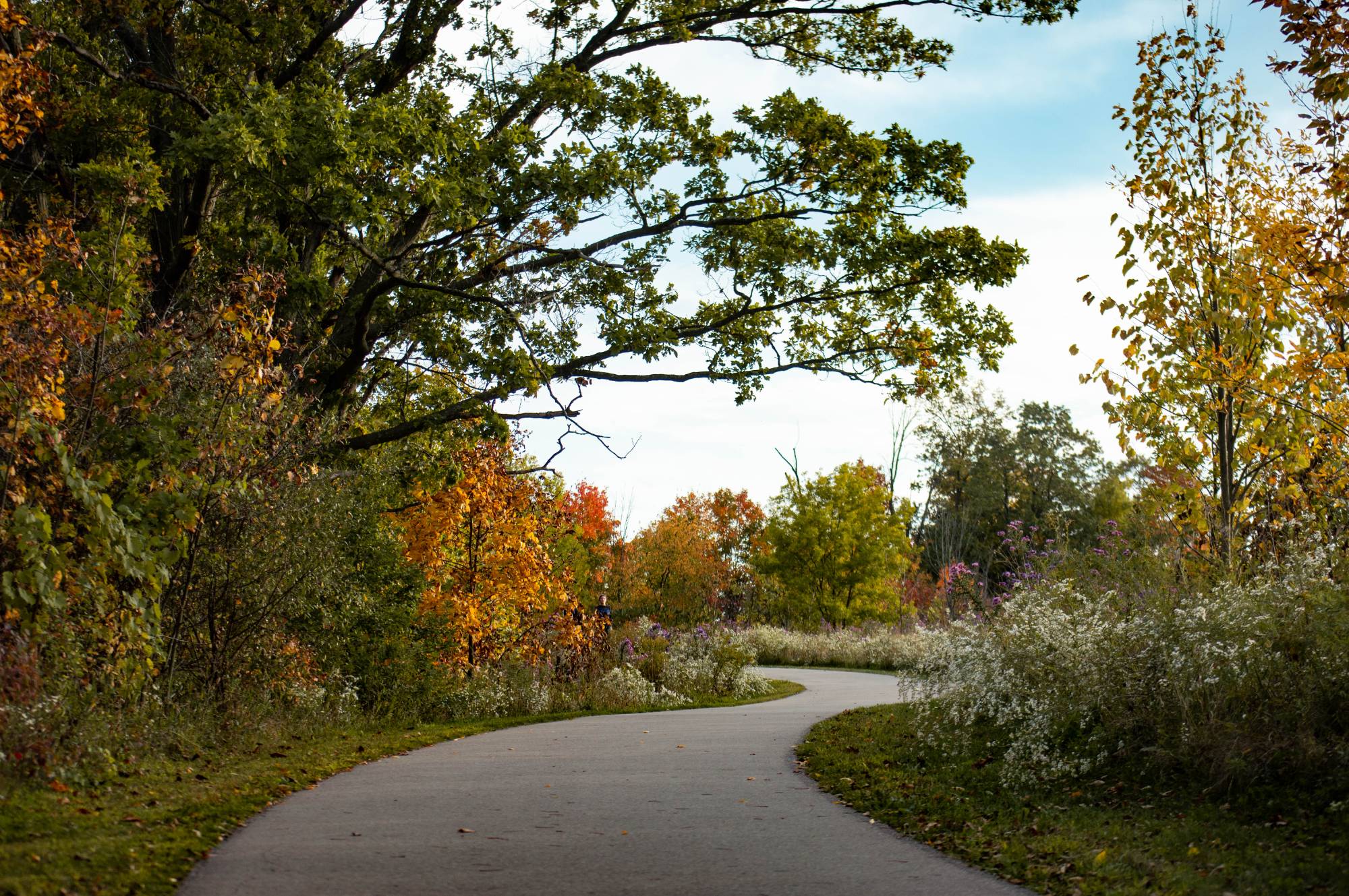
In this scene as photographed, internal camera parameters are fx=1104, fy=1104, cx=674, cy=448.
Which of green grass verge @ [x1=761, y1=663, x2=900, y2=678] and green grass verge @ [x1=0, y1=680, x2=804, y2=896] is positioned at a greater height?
green grass verge @ [x1=0, y1=680, x2=804, y2=896]

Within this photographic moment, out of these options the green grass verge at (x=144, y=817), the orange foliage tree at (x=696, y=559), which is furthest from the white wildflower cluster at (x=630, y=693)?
the orange foliage tree at (x=696, y=559)

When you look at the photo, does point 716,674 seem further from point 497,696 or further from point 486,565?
point 486,565

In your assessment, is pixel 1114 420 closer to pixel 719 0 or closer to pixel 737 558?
pixel 719 0

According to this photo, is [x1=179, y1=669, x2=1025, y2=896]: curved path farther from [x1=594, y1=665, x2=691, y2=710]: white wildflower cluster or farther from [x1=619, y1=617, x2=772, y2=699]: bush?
[x1=619, y1=617, x2=772, y2=699]: bush

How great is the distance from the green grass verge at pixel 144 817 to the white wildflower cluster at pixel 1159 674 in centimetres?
575

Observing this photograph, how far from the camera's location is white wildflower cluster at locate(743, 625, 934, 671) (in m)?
30.1

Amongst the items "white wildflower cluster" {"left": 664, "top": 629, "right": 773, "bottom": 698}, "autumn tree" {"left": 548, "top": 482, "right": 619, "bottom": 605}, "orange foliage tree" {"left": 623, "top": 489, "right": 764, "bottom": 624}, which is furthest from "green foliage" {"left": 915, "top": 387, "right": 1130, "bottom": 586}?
"white wildflower cluster" {"left": 664, "top": 629, "right": 773, "bottom": 698}

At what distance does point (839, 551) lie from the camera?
39062 millimetres

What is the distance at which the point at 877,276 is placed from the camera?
18.4 m

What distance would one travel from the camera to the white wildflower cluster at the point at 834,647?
30.1 metres

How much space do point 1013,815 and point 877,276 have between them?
12.2 m

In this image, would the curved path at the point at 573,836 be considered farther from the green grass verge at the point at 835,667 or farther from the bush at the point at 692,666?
the green grass verge at the point at 835,667

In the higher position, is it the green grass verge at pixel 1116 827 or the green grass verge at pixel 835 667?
the green grass verge at pixel 1116 827

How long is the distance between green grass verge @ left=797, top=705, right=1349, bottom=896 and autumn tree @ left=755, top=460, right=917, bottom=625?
29.3 metres
